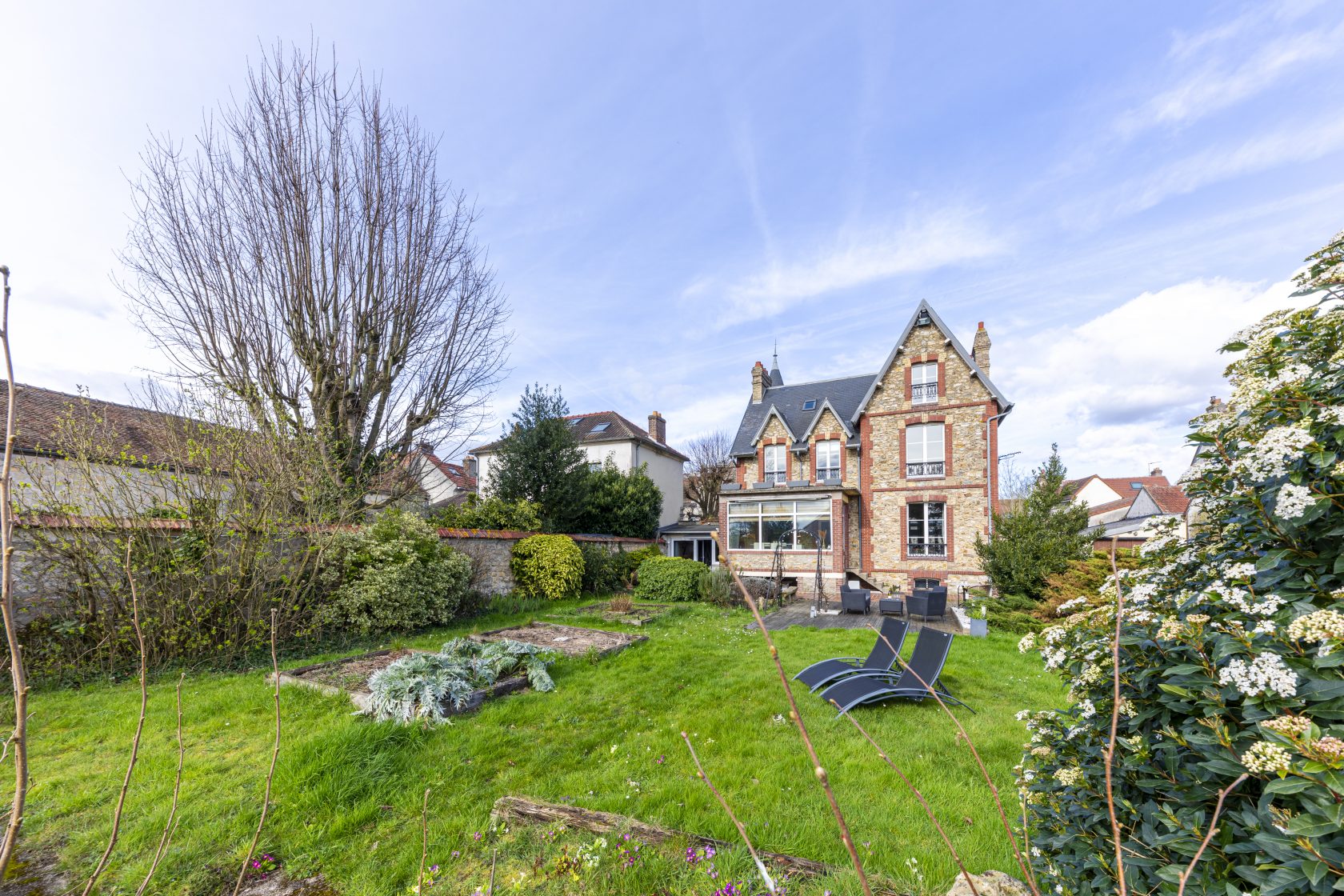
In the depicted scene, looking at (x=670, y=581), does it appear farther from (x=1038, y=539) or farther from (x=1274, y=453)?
(x=1274, y=453)

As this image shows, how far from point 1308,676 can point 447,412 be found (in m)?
12.6

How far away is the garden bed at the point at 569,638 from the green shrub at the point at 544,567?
3.60 metres

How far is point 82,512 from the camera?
6.29 m

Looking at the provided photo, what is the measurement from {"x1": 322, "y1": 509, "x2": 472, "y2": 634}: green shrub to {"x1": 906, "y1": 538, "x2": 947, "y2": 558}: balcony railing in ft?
45.8

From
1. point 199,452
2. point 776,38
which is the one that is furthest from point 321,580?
point 776,38

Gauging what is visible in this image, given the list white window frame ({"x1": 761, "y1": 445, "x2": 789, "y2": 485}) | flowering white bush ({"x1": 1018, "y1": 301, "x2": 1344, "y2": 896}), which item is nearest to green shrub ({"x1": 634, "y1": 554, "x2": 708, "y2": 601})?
white window frame ({"x1": 761, "y1": 445, "x2": 789, "y2": 485})

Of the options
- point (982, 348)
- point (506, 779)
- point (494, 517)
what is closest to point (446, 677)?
point (506, 779)

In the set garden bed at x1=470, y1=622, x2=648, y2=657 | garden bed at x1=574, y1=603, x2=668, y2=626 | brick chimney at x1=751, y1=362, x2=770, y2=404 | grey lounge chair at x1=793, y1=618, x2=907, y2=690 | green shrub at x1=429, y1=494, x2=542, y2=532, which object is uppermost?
brick chimney at x1=751, y1=362, x2=770, y2=404

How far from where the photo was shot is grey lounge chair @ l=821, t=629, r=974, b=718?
17.4ft

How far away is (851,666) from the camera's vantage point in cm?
629

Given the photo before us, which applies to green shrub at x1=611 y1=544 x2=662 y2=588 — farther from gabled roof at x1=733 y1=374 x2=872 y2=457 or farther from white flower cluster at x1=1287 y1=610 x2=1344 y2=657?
white flower cluster at x1=1287 y1=610 x2=1344 y2=657

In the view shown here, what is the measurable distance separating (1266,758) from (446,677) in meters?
5.74

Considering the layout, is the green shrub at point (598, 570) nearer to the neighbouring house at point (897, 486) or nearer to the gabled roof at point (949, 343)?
the neighbouring house at point (897, 486)

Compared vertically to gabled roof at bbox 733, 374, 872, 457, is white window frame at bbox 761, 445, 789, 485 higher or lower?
lower
